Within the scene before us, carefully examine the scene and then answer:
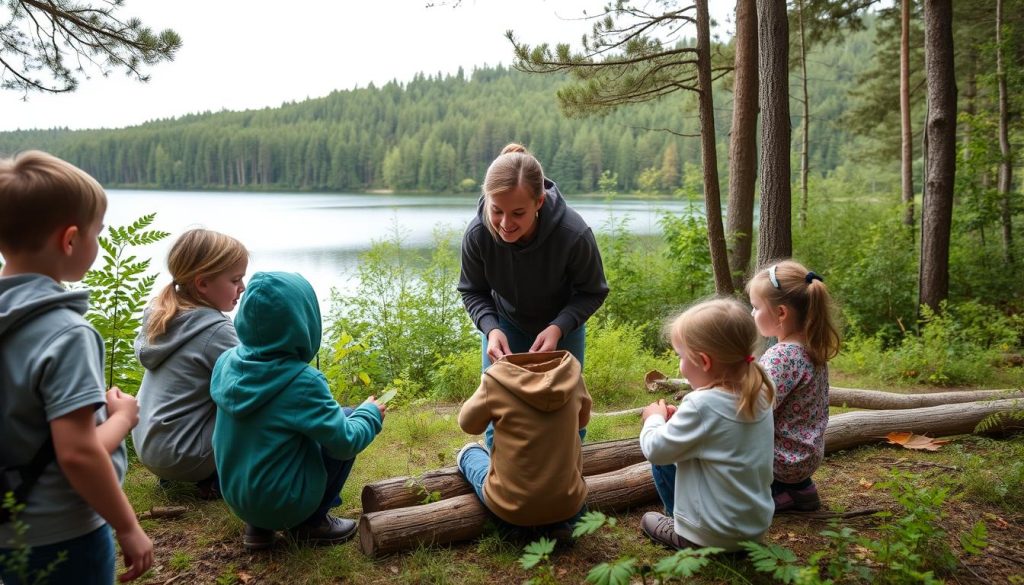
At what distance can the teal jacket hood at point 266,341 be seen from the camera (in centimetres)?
241

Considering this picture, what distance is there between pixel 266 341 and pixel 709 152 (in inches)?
270

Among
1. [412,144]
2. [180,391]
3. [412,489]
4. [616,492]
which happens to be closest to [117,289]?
[180,391]

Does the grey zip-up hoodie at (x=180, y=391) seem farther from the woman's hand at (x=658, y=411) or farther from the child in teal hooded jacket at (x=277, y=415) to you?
the woman's hand at (x=658, y=411)

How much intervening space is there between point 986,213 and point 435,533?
10082mm

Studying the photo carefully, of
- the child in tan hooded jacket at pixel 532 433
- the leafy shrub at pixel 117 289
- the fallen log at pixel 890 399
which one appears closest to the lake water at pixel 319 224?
the leafy shrub at pixel 117 289

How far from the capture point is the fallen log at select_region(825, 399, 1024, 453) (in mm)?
3932

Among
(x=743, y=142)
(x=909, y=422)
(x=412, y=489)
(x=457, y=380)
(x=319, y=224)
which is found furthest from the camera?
(x=319, y=224)

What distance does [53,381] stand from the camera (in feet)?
5.05

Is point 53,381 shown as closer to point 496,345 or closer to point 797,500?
point 496,345

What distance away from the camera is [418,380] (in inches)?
309

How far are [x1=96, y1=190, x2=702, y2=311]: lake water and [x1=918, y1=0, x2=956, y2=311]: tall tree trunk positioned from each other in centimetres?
333

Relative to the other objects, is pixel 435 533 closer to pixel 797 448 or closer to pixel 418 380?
pixel 797 448

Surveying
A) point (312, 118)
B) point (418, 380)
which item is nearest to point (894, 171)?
point (418, 380)

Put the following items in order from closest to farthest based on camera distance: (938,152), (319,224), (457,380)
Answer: (457,380)
(938,152)
(319,224)
